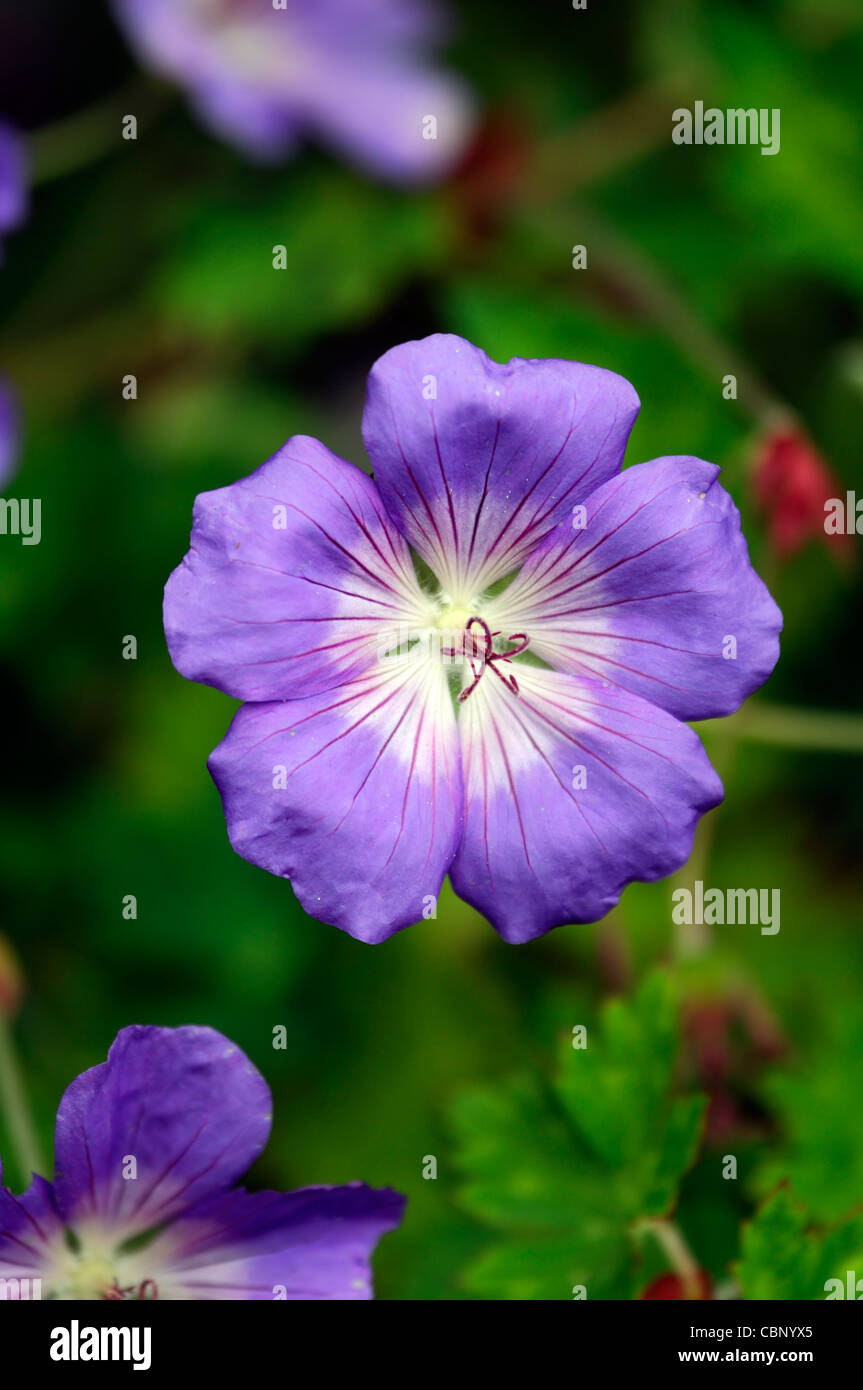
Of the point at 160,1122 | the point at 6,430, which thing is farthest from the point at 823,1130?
the point at 6,430

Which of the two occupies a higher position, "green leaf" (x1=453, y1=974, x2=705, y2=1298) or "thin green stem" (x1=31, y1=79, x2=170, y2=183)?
"thin green stem" (x1=31, y1=79, x2=170, y2=183)

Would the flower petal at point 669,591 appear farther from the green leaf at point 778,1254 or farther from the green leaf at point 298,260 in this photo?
the green leaf at point 298,260

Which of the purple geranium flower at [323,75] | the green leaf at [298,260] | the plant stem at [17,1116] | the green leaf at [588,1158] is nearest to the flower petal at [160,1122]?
the plant stem at [17,1116]

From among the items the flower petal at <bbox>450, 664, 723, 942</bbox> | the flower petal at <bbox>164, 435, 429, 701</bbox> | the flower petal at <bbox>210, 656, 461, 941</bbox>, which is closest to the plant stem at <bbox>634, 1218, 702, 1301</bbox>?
the flower petal at <bbox>450, 664, 723, 942</bbox>

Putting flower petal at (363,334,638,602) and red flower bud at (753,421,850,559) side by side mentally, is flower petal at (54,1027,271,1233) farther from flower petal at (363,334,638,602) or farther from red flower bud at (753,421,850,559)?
red flower bud at (753,421,850,559)

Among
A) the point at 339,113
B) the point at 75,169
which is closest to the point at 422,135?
the point at 339,113
